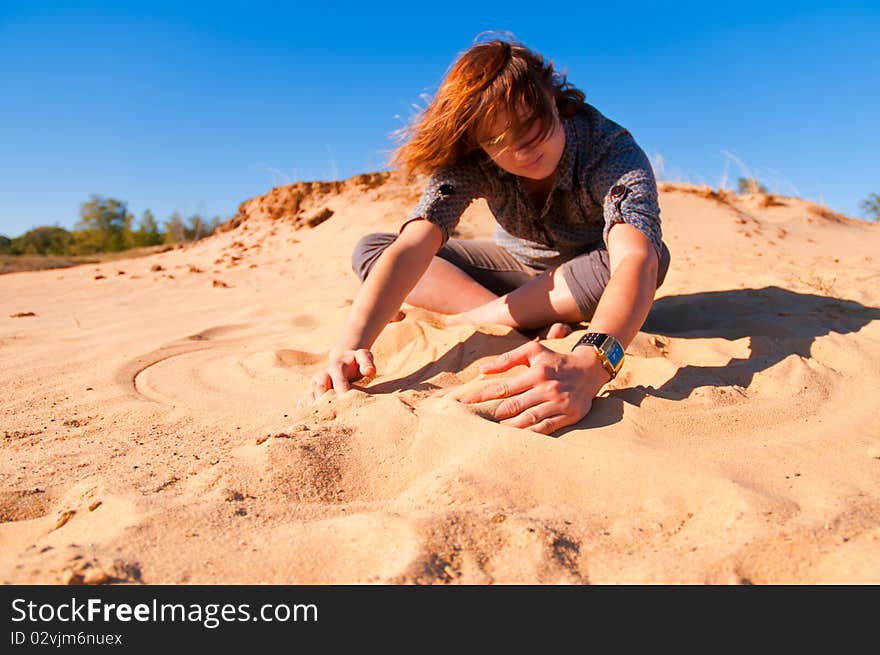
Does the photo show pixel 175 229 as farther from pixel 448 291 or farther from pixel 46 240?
pixel 448 291

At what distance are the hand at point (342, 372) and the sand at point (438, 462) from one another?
0.21 feet

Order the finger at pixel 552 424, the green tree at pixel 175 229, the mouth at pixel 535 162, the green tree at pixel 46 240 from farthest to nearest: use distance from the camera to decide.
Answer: the green tree at pixel 46 240
the green tree at pixel 175 229
the mouth at pixel 535 162
the finger at pixel 552 424

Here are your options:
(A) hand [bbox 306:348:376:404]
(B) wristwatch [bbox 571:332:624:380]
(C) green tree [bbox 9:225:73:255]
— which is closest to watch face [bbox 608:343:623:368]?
(B) wristwatch [bbox 571:332:624:380]

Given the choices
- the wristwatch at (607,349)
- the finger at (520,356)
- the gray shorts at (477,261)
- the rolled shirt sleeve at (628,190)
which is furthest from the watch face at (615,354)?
the gray shorts at (477,261)

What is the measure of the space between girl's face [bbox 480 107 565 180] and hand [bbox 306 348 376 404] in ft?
2.52

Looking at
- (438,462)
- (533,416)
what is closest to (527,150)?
(533,416)

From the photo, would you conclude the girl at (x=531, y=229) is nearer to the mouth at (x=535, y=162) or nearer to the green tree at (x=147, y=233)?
the mouth at (x=535, y=162)

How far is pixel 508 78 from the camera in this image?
6.27ft

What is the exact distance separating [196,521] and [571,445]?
0.76 metres

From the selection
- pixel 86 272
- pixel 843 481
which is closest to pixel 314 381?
pixel 843 481

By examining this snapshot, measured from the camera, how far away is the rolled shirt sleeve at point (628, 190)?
1.98m

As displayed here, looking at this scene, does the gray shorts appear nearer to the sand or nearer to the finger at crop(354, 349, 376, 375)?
the sand

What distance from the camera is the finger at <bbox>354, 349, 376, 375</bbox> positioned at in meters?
1.85
